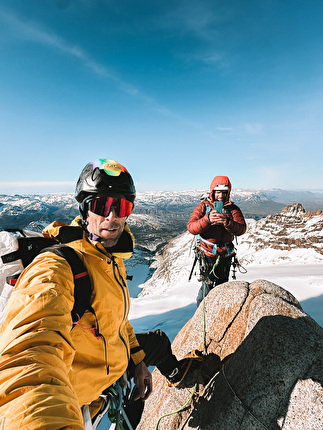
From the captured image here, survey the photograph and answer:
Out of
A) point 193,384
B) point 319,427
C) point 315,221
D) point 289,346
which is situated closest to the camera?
point 319,427

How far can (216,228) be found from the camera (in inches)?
245

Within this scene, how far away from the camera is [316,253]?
39906 millimetres

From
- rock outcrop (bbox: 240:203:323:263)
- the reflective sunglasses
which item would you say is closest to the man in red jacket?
the reflective sunglasses

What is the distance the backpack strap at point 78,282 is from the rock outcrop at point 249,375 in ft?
9.24

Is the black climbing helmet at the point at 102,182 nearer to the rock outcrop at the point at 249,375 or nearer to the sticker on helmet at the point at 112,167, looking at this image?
the sticker on helmet at the point at 112,167

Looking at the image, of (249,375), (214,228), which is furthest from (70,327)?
(214,228)

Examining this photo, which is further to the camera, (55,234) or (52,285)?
(55,234)

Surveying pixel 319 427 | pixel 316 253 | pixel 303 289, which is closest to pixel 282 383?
pixel 319 427

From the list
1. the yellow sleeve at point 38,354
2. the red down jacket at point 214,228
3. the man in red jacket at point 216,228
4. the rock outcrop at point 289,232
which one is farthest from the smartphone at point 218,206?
the rock outcrop at point 289,232

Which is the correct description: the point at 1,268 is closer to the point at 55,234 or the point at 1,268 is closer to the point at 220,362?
the point at 55,234

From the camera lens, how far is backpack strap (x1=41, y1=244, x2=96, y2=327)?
6.47ft

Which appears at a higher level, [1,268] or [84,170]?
[84,170]

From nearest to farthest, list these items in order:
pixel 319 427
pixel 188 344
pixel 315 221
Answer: pixel 319 427 < pixel 188 344 < pixel 315 221

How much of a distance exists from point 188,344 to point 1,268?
14.4 ft
